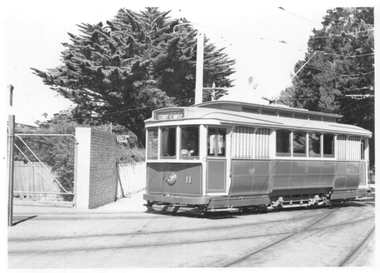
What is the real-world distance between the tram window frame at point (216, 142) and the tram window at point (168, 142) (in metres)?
0.99

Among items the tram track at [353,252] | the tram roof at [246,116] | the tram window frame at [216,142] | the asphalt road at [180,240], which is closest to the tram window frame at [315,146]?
the tram roof at [246,116]

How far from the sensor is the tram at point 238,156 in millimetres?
12250

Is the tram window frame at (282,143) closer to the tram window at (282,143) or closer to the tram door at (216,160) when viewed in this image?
the tram window at (282,143)

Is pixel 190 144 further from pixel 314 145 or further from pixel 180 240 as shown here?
pixel 314 145

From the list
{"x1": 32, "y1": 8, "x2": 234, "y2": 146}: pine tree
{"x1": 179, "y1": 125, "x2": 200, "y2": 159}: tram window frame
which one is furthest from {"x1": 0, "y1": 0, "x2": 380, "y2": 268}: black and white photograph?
{"x1": 32, "y1": 8, "x2": 234, "y2": 146}: pine tree

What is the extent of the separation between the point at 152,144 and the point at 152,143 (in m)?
0.03

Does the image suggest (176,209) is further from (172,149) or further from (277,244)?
(277,244)

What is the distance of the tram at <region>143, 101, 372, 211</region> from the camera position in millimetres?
12250

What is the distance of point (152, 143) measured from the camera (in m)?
13.1

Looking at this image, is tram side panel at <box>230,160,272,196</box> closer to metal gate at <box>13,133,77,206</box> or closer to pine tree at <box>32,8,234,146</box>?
metal gate at <box>13,133,77,206</box>

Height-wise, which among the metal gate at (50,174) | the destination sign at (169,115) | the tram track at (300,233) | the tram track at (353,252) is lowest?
the tram track at (353,252)

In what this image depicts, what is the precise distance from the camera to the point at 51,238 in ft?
30.5

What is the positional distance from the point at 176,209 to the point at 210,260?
18.4 feet

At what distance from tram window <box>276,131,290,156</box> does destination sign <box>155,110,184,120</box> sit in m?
3.21
